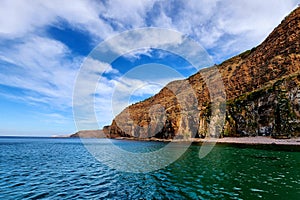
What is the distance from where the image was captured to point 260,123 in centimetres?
9519

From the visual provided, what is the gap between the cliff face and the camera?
8538cm

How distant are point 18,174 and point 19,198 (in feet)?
40.0

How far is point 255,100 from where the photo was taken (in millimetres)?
100000

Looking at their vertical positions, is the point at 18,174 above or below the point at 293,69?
below

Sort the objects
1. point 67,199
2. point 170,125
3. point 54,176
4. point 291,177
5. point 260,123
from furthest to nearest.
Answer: point 170,125, point 260,123, point 54,176, point 291,177, point 67,199

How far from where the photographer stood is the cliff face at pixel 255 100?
8538 centimetres

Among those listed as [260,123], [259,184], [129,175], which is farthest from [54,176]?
[260,123]

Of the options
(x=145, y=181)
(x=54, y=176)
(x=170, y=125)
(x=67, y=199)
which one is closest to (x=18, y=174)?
(x=54, y=176)

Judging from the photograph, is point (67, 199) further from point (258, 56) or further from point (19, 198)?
point (258, 56)

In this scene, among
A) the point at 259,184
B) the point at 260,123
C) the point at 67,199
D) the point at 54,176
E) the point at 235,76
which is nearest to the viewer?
the point at 67,199

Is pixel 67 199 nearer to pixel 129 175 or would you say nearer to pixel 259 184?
pixel 129 175

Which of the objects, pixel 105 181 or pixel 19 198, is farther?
pixel 105 181

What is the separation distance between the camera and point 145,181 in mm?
24234

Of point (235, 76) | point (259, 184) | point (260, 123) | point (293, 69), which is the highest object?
point (235, 76)
